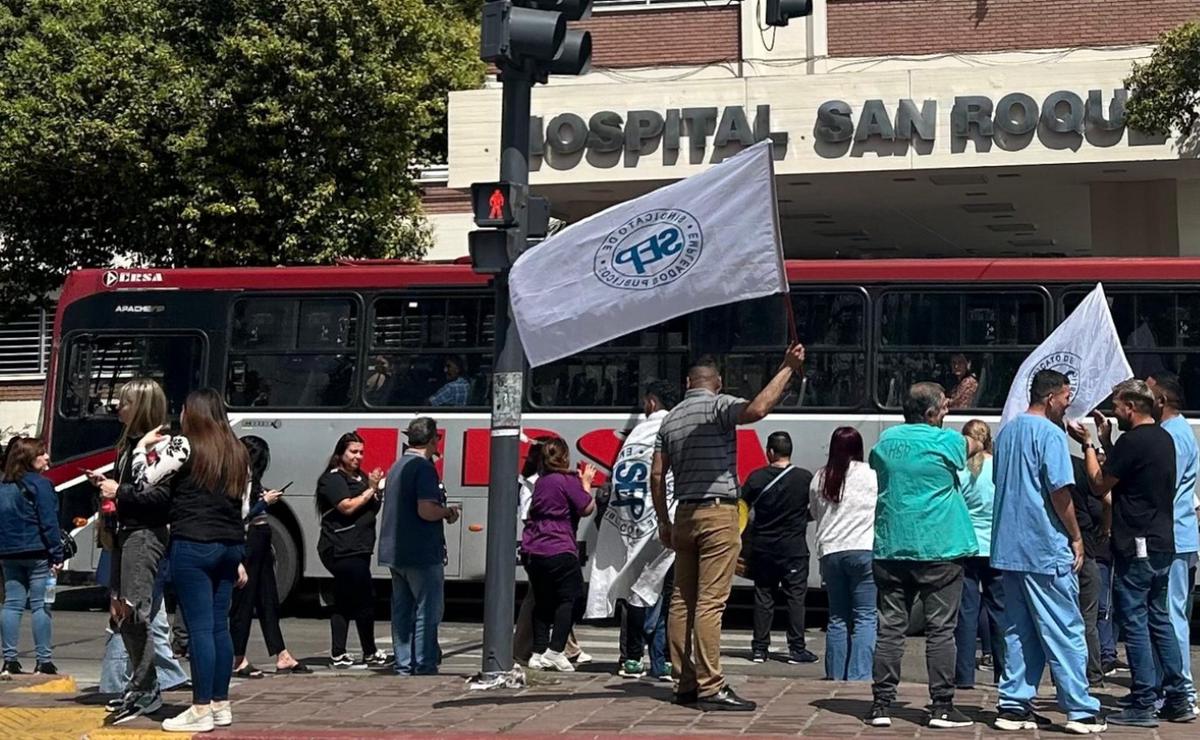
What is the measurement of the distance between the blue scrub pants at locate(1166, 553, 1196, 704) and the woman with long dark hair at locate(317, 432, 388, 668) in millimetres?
5562

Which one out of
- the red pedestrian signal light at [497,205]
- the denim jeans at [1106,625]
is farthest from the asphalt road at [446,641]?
the red pedestrian signal light at [497,205]

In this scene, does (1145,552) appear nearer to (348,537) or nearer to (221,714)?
(221,714)

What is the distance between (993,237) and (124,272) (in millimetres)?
15707

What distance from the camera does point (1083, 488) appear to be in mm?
10938

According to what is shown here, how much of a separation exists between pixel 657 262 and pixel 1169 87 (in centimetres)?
1255

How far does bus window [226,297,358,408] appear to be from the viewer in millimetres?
15797

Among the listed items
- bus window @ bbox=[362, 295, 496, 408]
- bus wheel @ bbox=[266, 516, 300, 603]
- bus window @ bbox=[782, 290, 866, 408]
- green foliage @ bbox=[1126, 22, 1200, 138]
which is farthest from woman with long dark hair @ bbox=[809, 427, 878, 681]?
green foliage @ bbox=[1126, 22, 1200, 138]

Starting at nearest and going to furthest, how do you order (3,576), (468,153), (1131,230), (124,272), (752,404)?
(752,404) < (3,576) < (124,272) < (468,153) < (1131,230)

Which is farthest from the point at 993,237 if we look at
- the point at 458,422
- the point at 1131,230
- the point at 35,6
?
the point at 35,6

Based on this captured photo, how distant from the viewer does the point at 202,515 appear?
8.34 metres

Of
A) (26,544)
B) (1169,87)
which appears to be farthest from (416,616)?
(1169,87)

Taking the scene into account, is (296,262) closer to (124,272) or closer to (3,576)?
(124,272)

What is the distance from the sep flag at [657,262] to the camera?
884 centimetres

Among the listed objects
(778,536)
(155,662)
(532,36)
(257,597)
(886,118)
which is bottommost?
(155,662)
